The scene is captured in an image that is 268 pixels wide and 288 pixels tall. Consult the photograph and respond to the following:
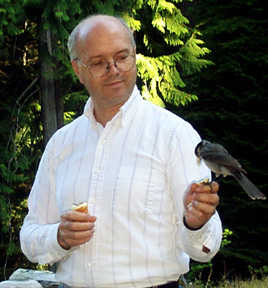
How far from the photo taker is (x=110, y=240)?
81.4 inches

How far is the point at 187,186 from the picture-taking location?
1.99m

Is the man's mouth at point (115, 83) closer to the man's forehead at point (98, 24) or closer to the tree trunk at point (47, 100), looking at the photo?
the man's forehead at point (98, 24)

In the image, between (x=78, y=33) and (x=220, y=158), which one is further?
(x=78, y=33)

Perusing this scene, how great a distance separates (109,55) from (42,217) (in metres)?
0.74

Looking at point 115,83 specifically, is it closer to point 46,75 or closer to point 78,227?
point 78,227

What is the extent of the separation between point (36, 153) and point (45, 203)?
23.0 feet

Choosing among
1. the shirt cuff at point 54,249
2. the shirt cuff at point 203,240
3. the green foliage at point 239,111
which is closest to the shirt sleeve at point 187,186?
the shirt cuff at point 203,240

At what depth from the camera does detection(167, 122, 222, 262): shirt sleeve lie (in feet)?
6.36

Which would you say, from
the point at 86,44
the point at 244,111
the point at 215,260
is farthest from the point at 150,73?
the point at 86,44

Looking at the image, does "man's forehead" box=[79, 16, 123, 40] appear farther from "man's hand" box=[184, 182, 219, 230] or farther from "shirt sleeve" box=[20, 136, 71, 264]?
"man's hand" box=[184, 182, 219, 230]

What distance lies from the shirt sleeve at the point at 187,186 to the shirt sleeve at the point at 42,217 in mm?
540

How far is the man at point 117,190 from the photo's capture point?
202 cm

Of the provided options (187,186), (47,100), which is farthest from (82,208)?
(47,100)

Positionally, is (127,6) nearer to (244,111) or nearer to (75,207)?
(244,111)
